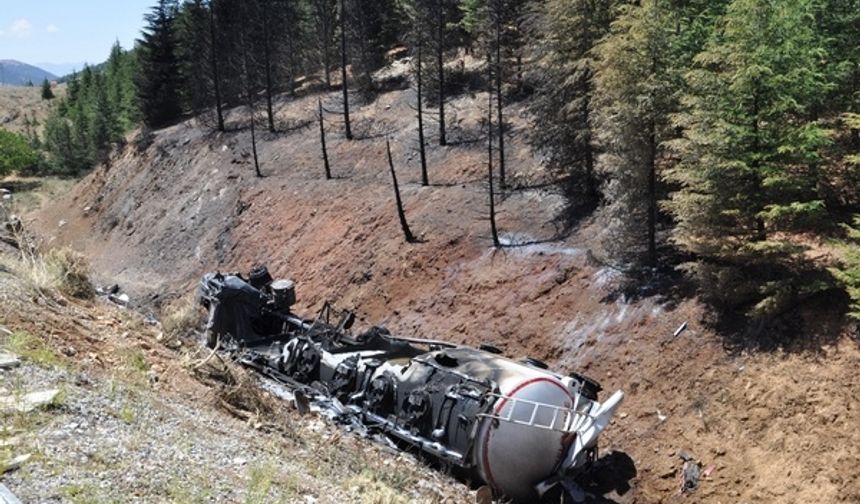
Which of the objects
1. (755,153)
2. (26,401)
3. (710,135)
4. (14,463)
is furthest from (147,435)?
(755,153)

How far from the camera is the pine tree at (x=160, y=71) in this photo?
58594 mm

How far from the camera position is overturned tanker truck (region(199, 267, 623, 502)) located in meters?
13.1

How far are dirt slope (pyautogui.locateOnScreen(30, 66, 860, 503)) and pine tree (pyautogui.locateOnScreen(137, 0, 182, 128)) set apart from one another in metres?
5.59

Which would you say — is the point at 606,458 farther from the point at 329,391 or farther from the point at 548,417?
the point at 329,391

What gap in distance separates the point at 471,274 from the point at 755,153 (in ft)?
41.3

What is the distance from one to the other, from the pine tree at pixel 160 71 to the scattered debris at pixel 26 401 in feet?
189

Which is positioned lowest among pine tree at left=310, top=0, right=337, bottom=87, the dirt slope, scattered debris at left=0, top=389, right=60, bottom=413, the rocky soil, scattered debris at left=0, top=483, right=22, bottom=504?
the dirt slope

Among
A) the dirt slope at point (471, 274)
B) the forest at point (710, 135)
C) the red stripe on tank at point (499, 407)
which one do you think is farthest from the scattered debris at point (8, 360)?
the forest at point (710, 135)

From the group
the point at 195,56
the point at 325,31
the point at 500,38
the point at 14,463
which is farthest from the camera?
the point at 195,56

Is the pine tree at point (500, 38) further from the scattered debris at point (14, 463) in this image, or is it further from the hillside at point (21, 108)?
the hillside at point (21, 108)

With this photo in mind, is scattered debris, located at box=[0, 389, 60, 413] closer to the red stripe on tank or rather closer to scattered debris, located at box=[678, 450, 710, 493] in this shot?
the red stripe on tank

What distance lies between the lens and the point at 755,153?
15.5m

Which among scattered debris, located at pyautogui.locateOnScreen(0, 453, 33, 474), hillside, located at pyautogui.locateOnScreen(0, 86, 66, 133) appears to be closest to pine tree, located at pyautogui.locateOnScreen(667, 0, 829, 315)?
scattered debris, located at pyautogui.locateOnScreen(0, 453, 33, 474)

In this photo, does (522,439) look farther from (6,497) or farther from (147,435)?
(6,497)
